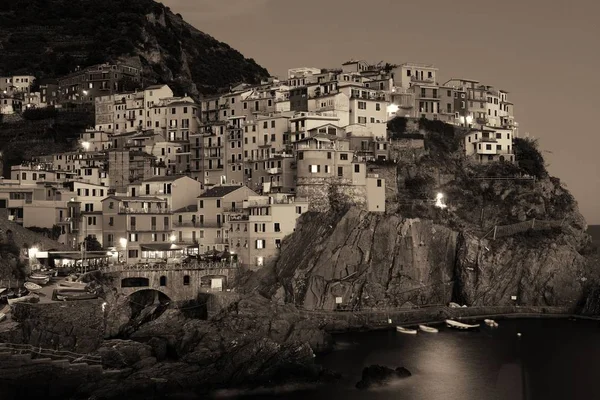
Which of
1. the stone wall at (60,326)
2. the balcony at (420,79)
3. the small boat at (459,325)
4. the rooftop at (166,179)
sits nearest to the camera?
the stone wall at (60,326)

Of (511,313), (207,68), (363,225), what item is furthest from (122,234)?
(207,68)

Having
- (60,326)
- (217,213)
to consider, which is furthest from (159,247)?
(60,326)

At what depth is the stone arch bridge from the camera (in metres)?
61.7

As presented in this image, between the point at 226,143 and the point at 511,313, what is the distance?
104 feet

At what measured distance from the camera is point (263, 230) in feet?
220

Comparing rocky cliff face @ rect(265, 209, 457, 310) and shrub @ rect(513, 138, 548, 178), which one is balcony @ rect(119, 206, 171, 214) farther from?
shrub @ rect(513, 138, 548, 178)

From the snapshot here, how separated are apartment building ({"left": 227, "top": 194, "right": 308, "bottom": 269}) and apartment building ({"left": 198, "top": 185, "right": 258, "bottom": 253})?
187 centimetres

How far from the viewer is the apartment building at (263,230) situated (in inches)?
2630

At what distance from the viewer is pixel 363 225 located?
218 ft

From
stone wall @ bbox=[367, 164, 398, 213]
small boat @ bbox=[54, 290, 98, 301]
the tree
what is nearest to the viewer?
small boat @ bbox=[54, 290, 98, 301]

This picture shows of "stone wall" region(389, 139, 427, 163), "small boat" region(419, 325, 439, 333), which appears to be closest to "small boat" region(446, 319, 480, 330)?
"small boat" region(419, 325, 439, 333)

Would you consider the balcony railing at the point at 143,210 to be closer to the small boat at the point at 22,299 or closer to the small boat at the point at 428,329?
the small boat at the point at 22,299

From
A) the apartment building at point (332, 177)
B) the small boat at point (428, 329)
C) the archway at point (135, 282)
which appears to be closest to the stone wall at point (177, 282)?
the archway at point (135, 282)

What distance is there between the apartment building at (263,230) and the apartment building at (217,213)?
187 cm
